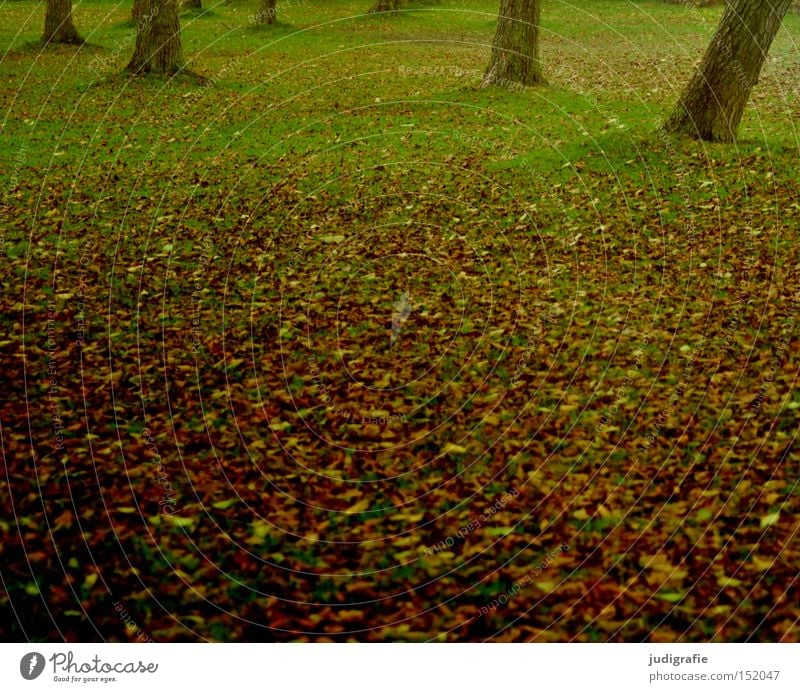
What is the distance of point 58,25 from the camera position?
2212cm

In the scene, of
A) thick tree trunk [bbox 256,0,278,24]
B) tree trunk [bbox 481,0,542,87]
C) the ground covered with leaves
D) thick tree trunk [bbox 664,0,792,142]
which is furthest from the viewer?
thick tree trunk [bbox 256,0,278,24]

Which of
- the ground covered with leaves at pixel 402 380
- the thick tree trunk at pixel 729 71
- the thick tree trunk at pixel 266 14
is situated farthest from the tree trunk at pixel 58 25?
the thick tree trunk at pixel 729 71

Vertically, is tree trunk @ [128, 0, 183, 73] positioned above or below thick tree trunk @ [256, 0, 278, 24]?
below

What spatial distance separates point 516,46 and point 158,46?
282 inches

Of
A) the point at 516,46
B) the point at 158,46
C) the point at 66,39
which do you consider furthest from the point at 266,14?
the point at 516,46

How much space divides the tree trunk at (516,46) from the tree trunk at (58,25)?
12496 mm

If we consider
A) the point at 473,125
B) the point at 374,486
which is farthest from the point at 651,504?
the point at 473,125

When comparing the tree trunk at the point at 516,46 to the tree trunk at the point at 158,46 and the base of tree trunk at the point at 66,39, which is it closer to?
the tree trunk at the point at 158,46

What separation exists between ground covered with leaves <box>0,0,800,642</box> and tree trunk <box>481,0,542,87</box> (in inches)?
57.5

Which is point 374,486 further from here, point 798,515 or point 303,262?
point 303,262

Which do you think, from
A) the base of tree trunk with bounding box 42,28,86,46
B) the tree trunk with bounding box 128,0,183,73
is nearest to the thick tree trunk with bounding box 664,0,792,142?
the tree trunk with bounding box 128,0,183,73

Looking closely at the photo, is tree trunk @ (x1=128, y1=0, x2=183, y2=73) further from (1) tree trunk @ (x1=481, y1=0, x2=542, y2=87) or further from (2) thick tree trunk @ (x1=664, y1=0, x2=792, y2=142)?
(2) thick tree trunk @ (x1=664, y1=0, x2=792, y2=142)

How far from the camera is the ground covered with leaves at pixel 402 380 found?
4941 millimetres

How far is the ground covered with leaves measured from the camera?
4941 millimetres
